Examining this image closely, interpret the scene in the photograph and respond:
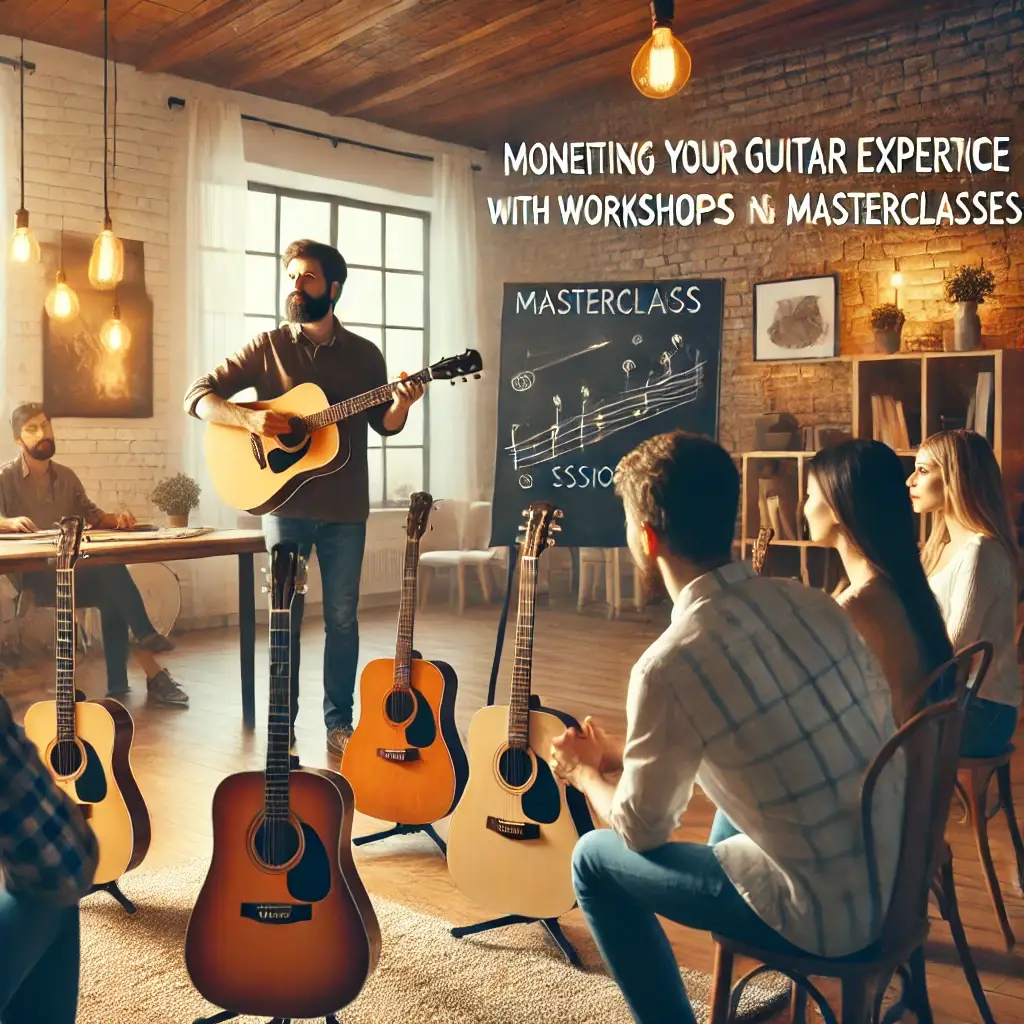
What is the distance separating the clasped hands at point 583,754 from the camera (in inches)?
68.3

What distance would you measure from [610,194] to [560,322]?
2345 millimetres

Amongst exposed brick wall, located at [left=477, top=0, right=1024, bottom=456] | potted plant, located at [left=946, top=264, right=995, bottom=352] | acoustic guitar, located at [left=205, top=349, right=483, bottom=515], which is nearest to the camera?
acoustic guitar, located at [left=205, top=349, right=483, bottom=515]

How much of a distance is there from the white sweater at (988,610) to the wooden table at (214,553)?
2720mm

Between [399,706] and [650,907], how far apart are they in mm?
1406

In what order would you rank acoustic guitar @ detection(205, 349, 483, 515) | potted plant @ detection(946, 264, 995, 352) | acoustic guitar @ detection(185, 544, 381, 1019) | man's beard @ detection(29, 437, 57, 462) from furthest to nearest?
potted plant @ detection(946, 264, 995, 352) < man's beard @ detection(29, 437, 57, 462) < acoustic guitar @ detection(205, 349, 483, 515) < acoustic guitar @ detection(185, 544, 381, 1019)

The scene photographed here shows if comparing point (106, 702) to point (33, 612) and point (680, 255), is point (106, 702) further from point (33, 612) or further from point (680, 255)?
point (680, 255)

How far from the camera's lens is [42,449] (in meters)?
5.00

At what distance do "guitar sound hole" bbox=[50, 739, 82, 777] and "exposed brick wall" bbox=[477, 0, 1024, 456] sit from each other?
511 cm

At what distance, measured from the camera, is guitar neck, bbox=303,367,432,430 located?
360 cm

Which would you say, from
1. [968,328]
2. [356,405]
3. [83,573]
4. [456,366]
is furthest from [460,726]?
[968,328]

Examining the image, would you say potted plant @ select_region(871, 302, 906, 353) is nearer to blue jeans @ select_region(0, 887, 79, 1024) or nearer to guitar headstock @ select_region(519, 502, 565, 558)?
guitar headstock @ select_region(519, 502, 565, 558)

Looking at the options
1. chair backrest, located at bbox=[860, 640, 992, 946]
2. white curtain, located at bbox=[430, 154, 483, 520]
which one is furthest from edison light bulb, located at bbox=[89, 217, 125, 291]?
chair backrest, located at bbox=[860, 640, 992, 946]

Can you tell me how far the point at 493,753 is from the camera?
244cm

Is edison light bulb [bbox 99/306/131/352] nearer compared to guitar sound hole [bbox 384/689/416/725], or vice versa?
guitar sound hole [bbox 384/689/416/725]
